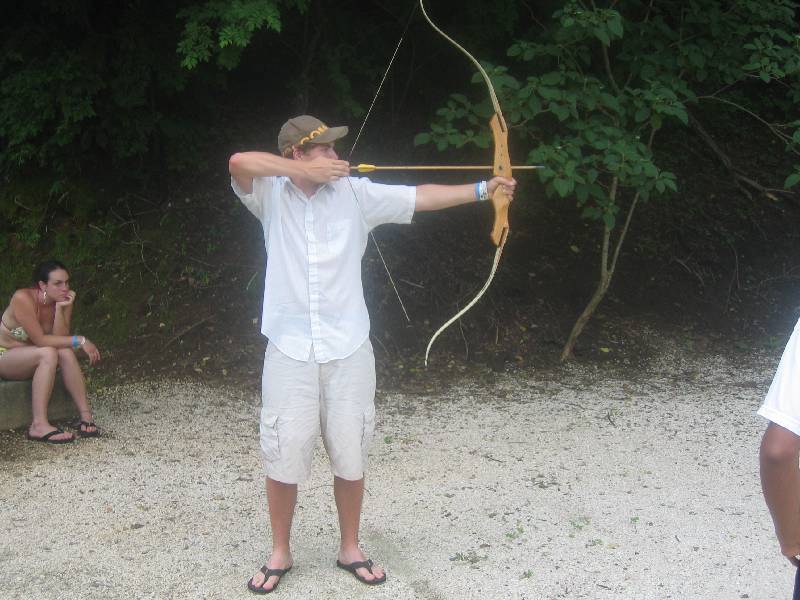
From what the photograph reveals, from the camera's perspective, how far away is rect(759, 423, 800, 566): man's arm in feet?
5.42

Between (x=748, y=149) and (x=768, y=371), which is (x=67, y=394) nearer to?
(x=768, y=371)

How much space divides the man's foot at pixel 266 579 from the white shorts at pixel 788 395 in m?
2.01

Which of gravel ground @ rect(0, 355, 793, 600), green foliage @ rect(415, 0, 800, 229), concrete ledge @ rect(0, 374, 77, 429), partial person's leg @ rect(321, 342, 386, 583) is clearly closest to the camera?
partial person's leg @ rect(321, 342, 386, 583)

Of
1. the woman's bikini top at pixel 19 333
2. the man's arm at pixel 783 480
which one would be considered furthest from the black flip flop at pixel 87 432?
the man's arm at pixel 783 480

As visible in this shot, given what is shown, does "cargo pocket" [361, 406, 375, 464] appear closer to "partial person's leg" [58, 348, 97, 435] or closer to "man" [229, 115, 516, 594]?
"man" [229, 115, 516, 594]

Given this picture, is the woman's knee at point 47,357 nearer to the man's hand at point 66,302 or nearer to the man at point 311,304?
the man's hand at point 66,302

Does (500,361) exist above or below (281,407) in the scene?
below

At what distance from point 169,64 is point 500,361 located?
9.72 ft

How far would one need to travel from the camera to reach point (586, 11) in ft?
16.4

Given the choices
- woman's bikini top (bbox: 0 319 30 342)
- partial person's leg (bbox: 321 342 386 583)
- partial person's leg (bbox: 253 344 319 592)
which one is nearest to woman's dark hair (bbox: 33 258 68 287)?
woman's bikini top (bbox: 0 319 30 342)

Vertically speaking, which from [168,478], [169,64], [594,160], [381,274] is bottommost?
[168,478]

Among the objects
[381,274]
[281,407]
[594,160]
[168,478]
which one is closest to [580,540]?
[281,407]

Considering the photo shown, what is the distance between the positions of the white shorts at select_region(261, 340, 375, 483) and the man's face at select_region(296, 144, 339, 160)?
621 millimetres

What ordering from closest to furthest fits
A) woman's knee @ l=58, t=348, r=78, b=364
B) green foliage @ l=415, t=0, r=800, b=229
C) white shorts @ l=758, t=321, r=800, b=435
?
white shorts @ l=758, t=321, r=800, b=435
woman's knee @ l=58, t=348, r=78, b=364
green foliage @ l=415, t=0, r=800, b=229
